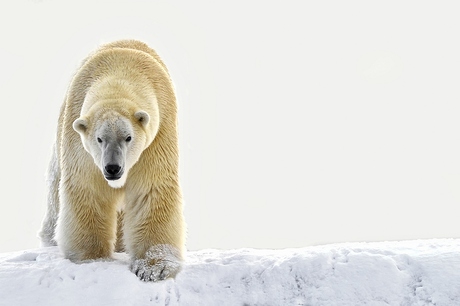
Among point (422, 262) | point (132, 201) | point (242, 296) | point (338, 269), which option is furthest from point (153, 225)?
point (422, 262)

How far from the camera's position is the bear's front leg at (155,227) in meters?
5.92

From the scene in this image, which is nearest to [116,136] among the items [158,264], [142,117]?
[142,117]

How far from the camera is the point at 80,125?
5711 millimetres

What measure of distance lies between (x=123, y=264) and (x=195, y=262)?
636 millimetres

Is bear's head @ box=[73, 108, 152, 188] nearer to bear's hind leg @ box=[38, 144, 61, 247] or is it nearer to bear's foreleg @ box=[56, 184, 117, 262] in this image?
bear's foreleg @ box=[56, 184, 117, 262]

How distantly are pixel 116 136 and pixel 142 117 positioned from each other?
27 cm

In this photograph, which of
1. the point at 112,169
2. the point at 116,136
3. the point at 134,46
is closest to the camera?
the point at 112,169

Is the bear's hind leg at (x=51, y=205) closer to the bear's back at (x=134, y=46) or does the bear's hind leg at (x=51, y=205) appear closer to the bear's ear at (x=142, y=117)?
the bear's back at (x=134, y=46)

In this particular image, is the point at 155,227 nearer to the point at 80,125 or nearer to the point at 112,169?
the point at 112,169

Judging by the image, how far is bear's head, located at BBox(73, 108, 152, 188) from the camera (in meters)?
5.59

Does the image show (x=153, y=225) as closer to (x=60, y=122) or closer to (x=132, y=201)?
(x=132, y=201)

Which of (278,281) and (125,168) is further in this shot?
(125,168)

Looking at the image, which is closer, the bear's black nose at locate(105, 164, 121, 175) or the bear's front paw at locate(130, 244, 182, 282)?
the bear's black nose at locate(105, 164, 121, 175)

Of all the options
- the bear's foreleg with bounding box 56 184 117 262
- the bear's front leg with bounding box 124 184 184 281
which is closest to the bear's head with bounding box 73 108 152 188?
the bear's front leg with bounding box 124 184 184 281
